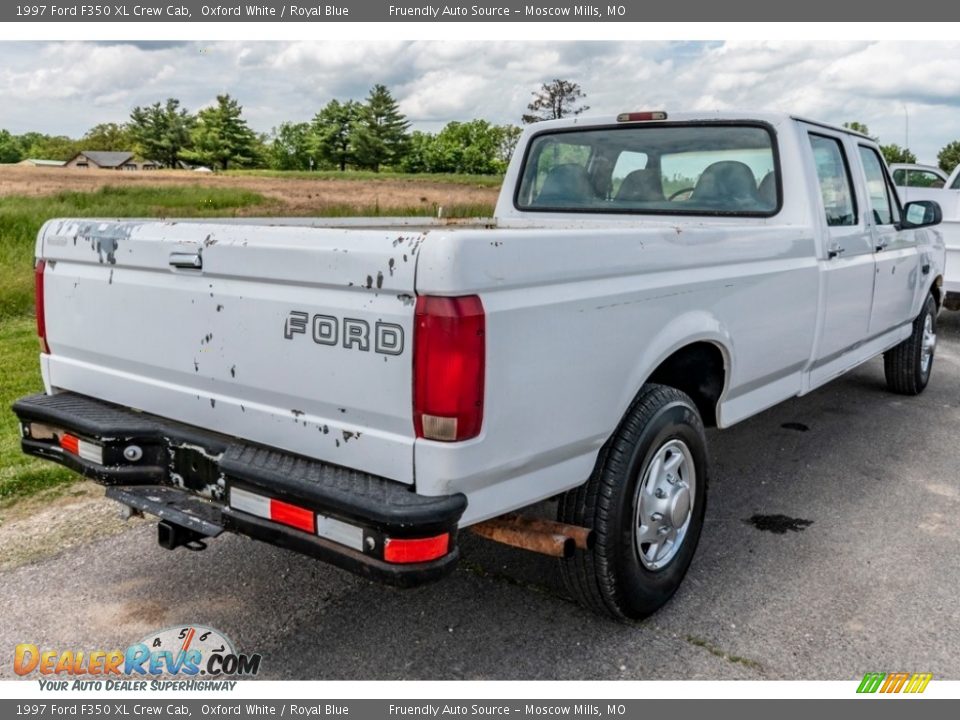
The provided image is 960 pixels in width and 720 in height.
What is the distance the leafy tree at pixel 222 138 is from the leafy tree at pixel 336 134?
8.16 m

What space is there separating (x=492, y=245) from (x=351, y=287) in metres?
0.43

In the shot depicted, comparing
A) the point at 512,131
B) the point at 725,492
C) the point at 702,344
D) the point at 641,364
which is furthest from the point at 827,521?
the point at 512,131

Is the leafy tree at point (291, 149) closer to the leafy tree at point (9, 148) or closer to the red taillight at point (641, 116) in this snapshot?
the leafy tree at point (9, 148)

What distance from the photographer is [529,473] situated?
2.59 m

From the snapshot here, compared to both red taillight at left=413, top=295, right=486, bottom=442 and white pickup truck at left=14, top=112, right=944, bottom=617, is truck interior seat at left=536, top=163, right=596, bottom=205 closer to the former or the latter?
white pickup truck at left=14, top=112, right=944, bottom=617

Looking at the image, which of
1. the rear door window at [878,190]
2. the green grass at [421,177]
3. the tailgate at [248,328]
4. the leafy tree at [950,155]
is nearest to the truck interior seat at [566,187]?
the rear door window at [878,190]

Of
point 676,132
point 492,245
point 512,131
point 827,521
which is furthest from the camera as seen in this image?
point 512,131

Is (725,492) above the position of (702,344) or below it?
below

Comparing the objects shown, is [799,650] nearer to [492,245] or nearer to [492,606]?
[492,606]

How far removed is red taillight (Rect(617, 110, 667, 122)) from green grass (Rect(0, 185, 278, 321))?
3.25 meters

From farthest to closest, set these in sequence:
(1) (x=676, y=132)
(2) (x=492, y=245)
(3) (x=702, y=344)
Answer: (1) (x=676, y=132)
(3) (x=702, y=344)
(2) (x=492, y=245)

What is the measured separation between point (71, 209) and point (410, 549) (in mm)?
19510

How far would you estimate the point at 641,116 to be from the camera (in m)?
4.72

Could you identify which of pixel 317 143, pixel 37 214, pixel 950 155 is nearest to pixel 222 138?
pixel 317 143
